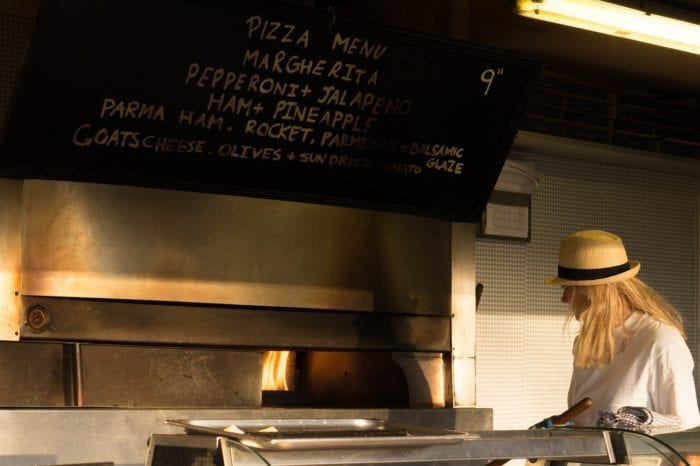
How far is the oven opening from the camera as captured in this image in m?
4.45

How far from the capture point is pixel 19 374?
3.64 m

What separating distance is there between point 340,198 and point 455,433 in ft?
6.47

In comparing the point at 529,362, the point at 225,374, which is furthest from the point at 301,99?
the point at 529,362

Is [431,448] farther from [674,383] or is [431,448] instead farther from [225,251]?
[225,251]

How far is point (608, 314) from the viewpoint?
3.72 meters

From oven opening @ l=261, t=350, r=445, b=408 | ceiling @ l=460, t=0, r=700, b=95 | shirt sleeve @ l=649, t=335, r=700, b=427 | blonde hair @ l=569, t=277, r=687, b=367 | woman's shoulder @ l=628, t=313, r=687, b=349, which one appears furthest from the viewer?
ceiling @ l=460, t=0, r=700, b=95

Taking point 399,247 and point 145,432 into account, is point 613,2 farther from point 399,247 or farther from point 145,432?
point 145,432

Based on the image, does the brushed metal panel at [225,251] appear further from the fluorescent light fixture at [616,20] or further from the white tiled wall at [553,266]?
the fluorescent light fixture at [616,20]

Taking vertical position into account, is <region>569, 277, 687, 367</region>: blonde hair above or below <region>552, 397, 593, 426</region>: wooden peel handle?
above

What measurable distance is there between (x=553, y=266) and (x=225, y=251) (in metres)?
2.10

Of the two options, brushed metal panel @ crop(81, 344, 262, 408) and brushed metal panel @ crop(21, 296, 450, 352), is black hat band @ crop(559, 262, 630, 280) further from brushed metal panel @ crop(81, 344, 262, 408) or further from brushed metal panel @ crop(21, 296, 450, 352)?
brushed metal panel @ crop(81, 344, 262, 408)

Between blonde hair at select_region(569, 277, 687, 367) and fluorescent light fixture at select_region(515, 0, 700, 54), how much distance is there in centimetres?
89

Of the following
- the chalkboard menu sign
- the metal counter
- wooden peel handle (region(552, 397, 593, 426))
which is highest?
the chalkboard menu sign

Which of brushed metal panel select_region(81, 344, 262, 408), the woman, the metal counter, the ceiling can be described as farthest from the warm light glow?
the metal counter
